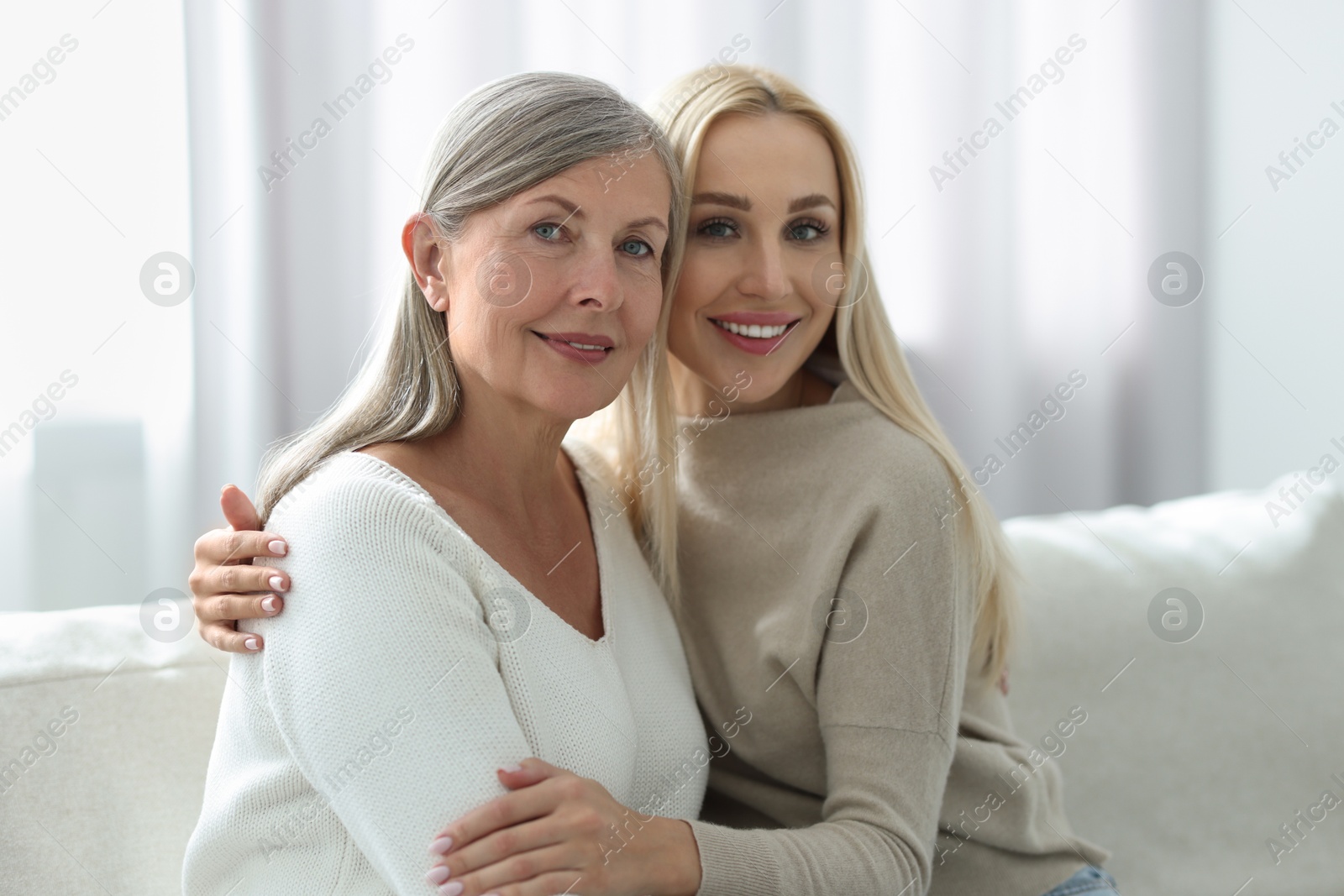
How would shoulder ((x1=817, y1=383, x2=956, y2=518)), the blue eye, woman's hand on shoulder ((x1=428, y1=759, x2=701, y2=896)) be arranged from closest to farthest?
woman's hand on shoulder ((x1=428, y1=759, x2=701, y2=896)) → shoulder ((x1=817, y1=383, x2=956, y2=518)) → the blue eye

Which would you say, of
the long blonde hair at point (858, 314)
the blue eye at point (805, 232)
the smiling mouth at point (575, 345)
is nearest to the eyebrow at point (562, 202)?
the smiling mouth at point (575, 345)

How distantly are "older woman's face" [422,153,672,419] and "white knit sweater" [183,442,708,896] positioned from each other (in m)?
0.16

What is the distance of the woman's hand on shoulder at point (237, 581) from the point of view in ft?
2.91

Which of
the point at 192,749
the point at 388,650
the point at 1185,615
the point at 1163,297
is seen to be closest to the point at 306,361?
the point at 192,749

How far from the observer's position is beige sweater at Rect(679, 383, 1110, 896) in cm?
107

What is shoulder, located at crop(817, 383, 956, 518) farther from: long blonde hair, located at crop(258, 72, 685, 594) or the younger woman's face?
long blonde hair, located at crop(258, 72, 685, 594)

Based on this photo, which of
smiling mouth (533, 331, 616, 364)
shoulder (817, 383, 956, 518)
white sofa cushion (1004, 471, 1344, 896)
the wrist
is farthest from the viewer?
white sofa cushion (1004, 471, 1344, 896)

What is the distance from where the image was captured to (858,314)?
1281mm

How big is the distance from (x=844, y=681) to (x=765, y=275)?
454 mm

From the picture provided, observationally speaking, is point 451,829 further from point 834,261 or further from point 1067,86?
point 1067,86

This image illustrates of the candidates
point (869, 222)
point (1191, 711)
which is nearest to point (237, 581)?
point (1191, 711)

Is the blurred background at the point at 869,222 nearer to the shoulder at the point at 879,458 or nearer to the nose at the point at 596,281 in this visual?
the nose at the point at 596,281

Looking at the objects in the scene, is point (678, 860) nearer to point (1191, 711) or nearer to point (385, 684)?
point (385, 684)

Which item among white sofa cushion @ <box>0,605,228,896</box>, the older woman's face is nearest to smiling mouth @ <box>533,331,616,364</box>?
the older woman's face
